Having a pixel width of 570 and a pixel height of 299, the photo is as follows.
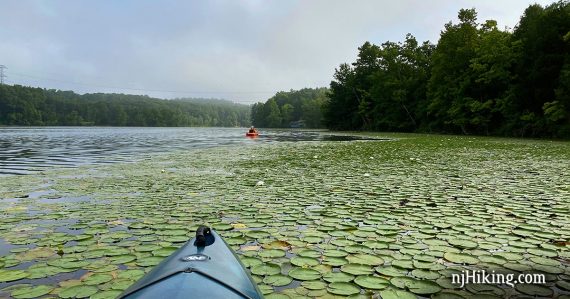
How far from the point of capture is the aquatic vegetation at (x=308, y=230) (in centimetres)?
300

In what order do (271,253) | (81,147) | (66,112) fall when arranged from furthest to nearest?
(66,112)
(81,147)
(271,253)

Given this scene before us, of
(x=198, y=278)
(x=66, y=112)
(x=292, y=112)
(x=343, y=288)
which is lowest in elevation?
(x=343, y=288)

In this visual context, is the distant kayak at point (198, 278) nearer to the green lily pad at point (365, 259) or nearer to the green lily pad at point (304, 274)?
the green lily pad at point (304, 274)

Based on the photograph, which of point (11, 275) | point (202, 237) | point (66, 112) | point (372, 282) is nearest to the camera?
point (202, 237)

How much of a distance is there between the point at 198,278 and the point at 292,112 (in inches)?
4867

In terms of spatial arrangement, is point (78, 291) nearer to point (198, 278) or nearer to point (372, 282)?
point (198, 278)

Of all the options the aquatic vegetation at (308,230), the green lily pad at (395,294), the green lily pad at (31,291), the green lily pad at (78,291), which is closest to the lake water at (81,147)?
the aquatic vegetation at (308,230)

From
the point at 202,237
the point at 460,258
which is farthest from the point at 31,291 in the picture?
the point at 460,258

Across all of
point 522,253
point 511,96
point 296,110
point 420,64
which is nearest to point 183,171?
point 522,253

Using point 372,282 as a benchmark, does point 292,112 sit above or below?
above

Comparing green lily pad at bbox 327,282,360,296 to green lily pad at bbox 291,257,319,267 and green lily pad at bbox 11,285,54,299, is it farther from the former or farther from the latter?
green lily pad at bbox 11,285,54,299

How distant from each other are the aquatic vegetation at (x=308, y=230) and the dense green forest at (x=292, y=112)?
289ft

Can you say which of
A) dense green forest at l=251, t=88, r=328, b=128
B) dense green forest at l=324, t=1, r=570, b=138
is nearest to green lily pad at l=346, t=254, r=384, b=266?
dense green forest at l=324, t=1, r=570, b=138

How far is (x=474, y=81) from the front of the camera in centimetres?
3419
